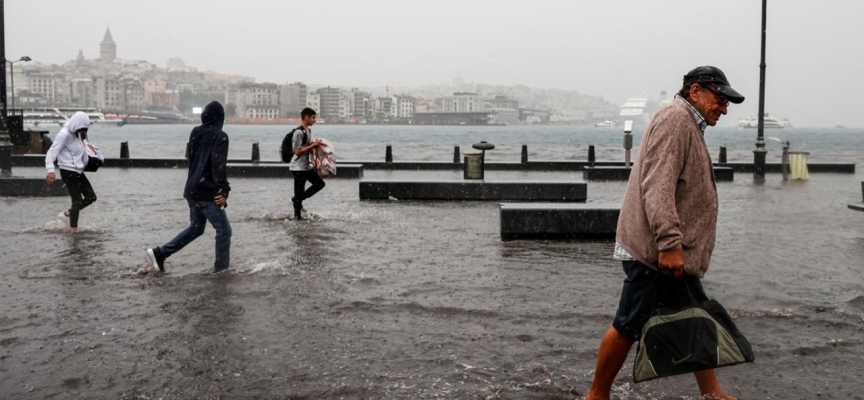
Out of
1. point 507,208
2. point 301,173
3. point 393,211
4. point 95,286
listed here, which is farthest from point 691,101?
point 393,211

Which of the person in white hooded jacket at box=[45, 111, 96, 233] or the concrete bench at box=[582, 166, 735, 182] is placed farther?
the concrete bench at box=[582, 166, 735, 182]

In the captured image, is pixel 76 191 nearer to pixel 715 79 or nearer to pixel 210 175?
pixel 210 175

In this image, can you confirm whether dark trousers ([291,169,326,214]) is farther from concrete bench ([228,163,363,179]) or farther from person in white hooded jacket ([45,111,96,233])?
concrete bench ([228,163,363,179])

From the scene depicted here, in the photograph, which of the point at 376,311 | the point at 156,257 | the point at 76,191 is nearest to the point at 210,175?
the point at 156,257

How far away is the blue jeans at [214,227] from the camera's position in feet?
26.5

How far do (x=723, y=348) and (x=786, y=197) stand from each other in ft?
49.0

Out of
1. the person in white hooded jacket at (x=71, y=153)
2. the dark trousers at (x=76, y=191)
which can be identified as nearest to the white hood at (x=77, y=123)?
the person in white hooded jacket at (x=71, y=153)

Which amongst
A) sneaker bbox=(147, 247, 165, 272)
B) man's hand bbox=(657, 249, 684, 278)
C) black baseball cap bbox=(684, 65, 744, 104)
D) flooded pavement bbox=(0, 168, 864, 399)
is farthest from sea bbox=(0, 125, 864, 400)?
black baseball cap bbox=(684, 65, 744, 104)

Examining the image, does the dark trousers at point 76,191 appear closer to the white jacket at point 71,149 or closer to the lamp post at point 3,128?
the white jacket at point 71,149

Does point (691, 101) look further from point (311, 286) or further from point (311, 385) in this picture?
point (311, 286)

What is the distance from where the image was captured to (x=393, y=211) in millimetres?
14219

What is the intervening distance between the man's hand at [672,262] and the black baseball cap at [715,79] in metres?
0.73

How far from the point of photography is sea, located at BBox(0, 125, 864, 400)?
4.93m

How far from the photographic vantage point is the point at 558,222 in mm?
10773
